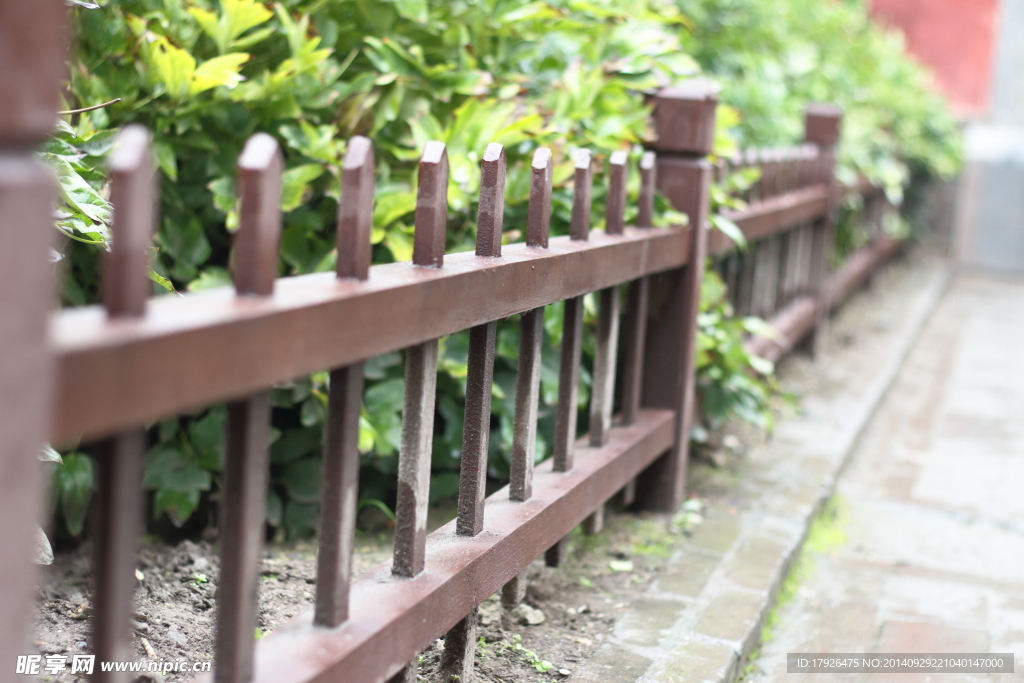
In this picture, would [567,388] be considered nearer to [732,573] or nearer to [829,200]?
[732,573]

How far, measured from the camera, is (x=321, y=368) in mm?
1215

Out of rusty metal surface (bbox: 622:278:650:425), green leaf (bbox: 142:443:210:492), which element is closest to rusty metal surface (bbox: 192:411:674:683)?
rusty metal surface (bbox: 622:278:650:425)

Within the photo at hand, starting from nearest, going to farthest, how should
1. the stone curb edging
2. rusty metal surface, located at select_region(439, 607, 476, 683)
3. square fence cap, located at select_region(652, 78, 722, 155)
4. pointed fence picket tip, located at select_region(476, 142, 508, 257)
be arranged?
pointed fence picket tip, located at select_region(476, 142, 508, 257) < rusty metal surface, located at select_region(439, 607, 476, 683) < the stone curb edging < square fence cap, located at select_region(652, 78, 722, 155)

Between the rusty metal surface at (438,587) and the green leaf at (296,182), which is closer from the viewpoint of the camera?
the rusty metal surface at (438,587)

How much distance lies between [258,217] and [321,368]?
205 mm

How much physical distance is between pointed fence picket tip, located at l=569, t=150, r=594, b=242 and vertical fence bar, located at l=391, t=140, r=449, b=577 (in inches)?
24.6

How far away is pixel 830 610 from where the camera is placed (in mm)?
2787

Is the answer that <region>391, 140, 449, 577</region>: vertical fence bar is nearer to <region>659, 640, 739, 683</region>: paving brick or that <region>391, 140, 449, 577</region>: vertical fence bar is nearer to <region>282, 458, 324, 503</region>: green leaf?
<region>659, 640, 739, 683</region>: paving brick

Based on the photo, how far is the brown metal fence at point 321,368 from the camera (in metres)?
0.86

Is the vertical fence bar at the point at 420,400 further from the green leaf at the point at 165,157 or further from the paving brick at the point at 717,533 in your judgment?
the paving brick at the point at 717,533

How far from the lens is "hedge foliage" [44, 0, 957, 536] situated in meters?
2.29

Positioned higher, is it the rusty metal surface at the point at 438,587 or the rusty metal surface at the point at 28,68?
the rusty metal surface at the point at 28,68

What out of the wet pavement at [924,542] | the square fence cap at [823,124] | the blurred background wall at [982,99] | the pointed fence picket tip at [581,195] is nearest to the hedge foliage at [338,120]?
the pointed fence picket tip at [581,195]

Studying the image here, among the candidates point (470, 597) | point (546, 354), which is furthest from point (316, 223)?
point (470, 597)
